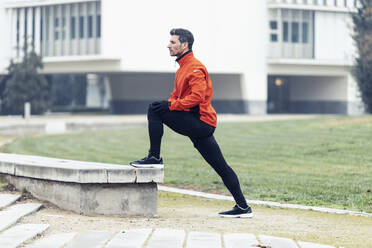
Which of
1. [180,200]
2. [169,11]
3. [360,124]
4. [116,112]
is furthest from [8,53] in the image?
[180,200]

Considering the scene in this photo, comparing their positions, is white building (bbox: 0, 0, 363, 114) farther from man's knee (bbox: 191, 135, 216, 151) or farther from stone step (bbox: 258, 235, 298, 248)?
stone step (bbox: 258, 235, 298, 248)

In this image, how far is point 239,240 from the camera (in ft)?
21.9

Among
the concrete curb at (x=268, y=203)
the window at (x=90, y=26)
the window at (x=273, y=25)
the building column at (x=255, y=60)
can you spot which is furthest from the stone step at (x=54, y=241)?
the window at (x=273, y=25)

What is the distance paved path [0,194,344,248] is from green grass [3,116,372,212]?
3.37 m

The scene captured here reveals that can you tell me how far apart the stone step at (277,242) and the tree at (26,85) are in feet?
129

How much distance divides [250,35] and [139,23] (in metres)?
6.87

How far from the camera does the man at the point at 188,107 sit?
7852 mm

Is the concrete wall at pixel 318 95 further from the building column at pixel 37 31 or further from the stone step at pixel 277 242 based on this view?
the stone step at pixel 277 242

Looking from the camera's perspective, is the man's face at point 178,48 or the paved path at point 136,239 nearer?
the paved path at point 136,239

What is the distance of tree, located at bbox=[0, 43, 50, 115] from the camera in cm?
4491

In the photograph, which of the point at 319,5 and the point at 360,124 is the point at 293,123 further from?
the point at 319,5

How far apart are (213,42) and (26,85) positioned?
10912mm

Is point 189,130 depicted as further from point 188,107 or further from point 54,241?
point 54,241

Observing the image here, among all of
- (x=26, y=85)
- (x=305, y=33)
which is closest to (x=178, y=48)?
(x=26, y=85)
